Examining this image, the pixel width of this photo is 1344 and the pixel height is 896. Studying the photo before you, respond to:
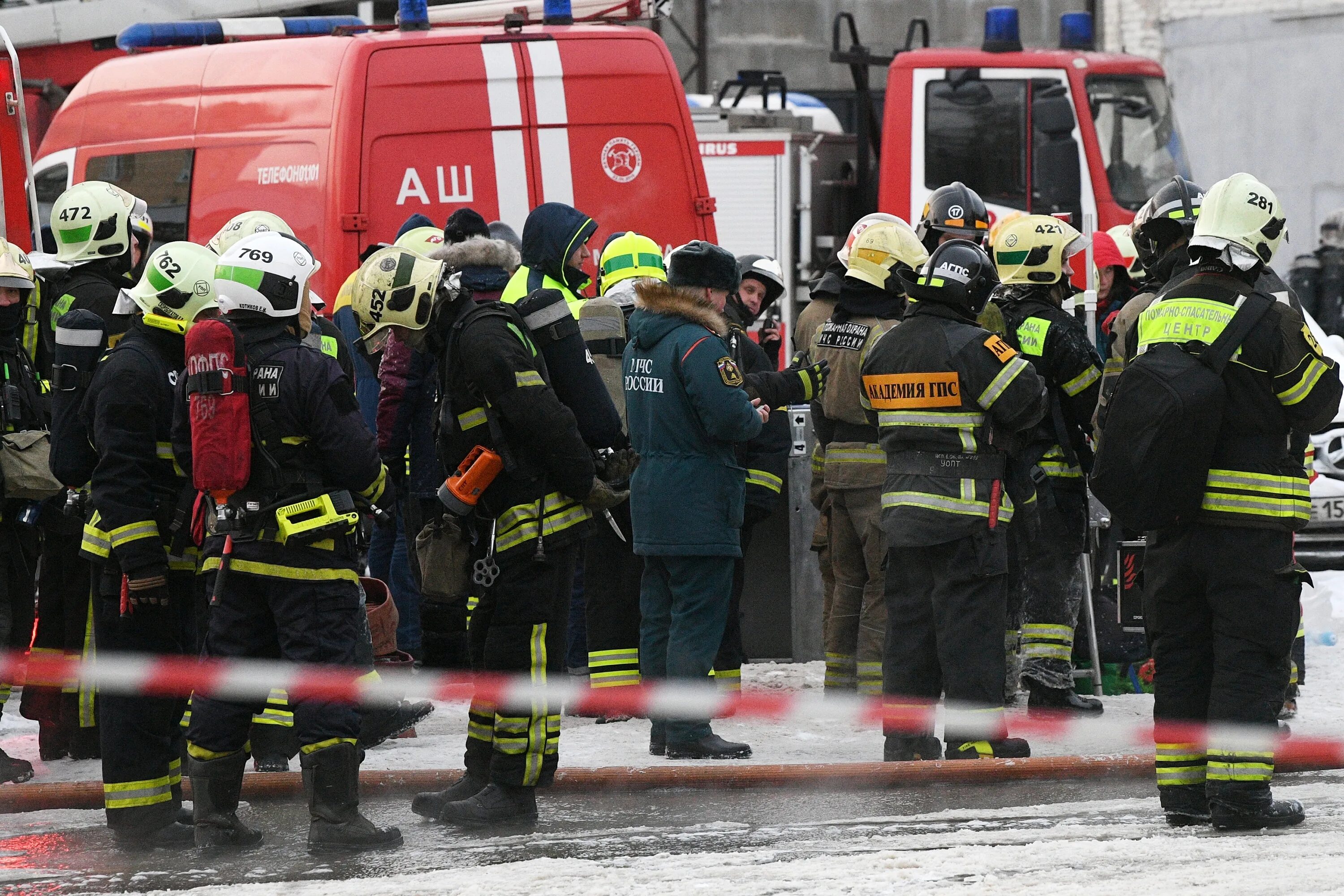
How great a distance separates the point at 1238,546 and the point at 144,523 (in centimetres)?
328

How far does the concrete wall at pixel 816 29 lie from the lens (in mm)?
20348

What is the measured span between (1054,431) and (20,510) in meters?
3.91

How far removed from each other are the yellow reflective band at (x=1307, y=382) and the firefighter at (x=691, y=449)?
1946mm

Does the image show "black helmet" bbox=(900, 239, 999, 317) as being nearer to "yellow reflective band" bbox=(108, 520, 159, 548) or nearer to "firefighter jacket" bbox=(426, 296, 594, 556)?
"firefighter jacket" bbox=(426, 296, 594, 556)

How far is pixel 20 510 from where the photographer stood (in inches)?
270

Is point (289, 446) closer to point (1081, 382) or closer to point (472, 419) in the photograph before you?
point (472, 419)

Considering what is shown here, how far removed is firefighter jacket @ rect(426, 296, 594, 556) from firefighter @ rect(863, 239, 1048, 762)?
3.77 feet

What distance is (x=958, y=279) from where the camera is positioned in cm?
638

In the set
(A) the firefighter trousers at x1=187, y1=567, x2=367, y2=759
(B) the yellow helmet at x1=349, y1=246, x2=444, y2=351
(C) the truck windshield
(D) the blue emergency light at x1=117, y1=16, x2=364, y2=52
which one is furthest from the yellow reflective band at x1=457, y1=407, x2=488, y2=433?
(C) the truck windshield

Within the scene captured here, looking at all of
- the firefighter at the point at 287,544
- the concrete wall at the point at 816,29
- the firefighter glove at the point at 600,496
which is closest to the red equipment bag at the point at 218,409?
the firefighter at the point at 287,544

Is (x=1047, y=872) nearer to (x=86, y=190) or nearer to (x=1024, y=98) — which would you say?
(x=86, y=190)

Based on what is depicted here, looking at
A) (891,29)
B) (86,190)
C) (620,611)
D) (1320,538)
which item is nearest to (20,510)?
(86,190)

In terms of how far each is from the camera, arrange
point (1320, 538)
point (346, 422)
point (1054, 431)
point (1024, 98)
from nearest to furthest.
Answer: point (346, 422), point (1054, 431), point (1320, 538), point (1024, 98)

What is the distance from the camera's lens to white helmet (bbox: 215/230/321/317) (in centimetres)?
552
